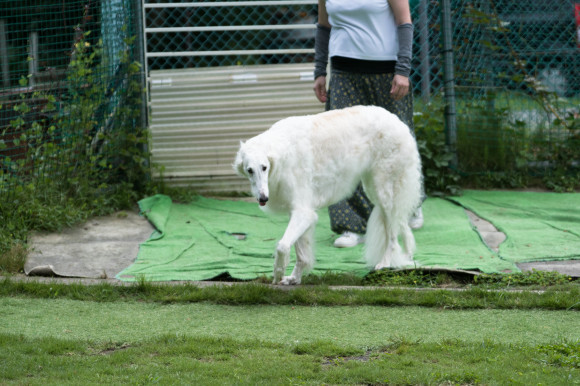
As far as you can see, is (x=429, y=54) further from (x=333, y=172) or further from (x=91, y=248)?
(x=91, y=248)

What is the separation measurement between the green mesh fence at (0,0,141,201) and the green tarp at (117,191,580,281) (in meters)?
0.87

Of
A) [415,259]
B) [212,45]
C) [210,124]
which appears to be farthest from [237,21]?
[415,259]

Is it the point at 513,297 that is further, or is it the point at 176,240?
the point at 176,240

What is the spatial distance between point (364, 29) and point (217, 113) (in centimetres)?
313

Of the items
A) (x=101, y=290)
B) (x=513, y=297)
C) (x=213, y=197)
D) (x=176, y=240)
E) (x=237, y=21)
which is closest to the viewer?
(x=513, y=297)

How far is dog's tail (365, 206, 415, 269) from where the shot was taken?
4887 mm

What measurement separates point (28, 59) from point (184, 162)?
7.33 ft

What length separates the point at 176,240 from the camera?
19.5ft

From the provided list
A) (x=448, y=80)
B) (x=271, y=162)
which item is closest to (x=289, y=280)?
(x=271, y=162)

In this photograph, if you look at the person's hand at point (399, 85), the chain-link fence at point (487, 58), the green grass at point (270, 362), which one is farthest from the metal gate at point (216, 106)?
the green grass at point (270, 362)

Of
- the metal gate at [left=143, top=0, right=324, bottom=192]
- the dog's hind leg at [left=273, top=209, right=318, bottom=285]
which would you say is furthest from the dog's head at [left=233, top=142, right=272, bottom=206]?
the metal gate at [left=143, top=0, right=324, bottom=192]

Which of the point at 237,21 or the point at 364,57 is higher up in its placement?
the point at 237,21

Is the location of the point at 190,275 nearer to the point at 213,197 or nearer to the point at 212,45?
the point at 213,197

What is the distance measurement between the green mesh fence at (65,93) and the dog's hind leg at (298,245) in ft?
8.87
